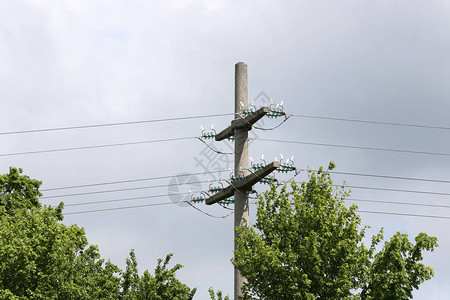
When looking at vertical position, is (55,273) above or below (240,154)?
below

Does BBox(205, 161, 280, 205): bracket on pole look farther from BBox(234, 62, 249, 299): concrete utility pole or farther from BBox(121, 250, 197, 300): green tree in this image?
BBox(121, 250, 197, 300): green tree

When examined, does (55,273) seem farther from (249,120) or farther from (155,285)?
(249,120)

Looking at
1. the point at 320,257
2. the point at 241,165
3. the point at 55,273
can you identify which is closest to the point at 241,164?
the point at 241,165

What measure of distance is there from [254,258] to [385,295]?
166 inches

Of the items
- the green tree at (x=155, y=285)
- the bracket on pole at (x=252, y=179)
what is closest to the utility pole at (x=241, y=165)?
the bracket on pole at (x=252, y=179)

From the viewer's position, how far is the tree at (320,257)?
846 inches

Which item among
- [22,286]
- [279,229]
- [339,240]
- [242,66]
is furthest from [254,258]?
[22,286]

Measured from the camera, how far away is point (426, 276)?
21.6 m

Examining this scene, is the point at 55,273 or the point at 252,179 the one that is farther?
the point at 55,273

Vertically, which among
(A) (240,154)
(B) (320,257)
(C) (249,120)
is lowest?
(B) (320,257)

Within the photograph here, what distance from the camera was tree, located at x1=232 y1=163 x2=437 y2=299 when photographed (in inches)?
846

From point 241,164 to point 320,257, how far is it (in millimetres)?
4802

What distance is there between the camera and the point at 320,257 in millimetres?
22078

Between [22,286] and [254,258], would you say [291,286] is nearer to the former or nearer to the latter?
[254,258]
